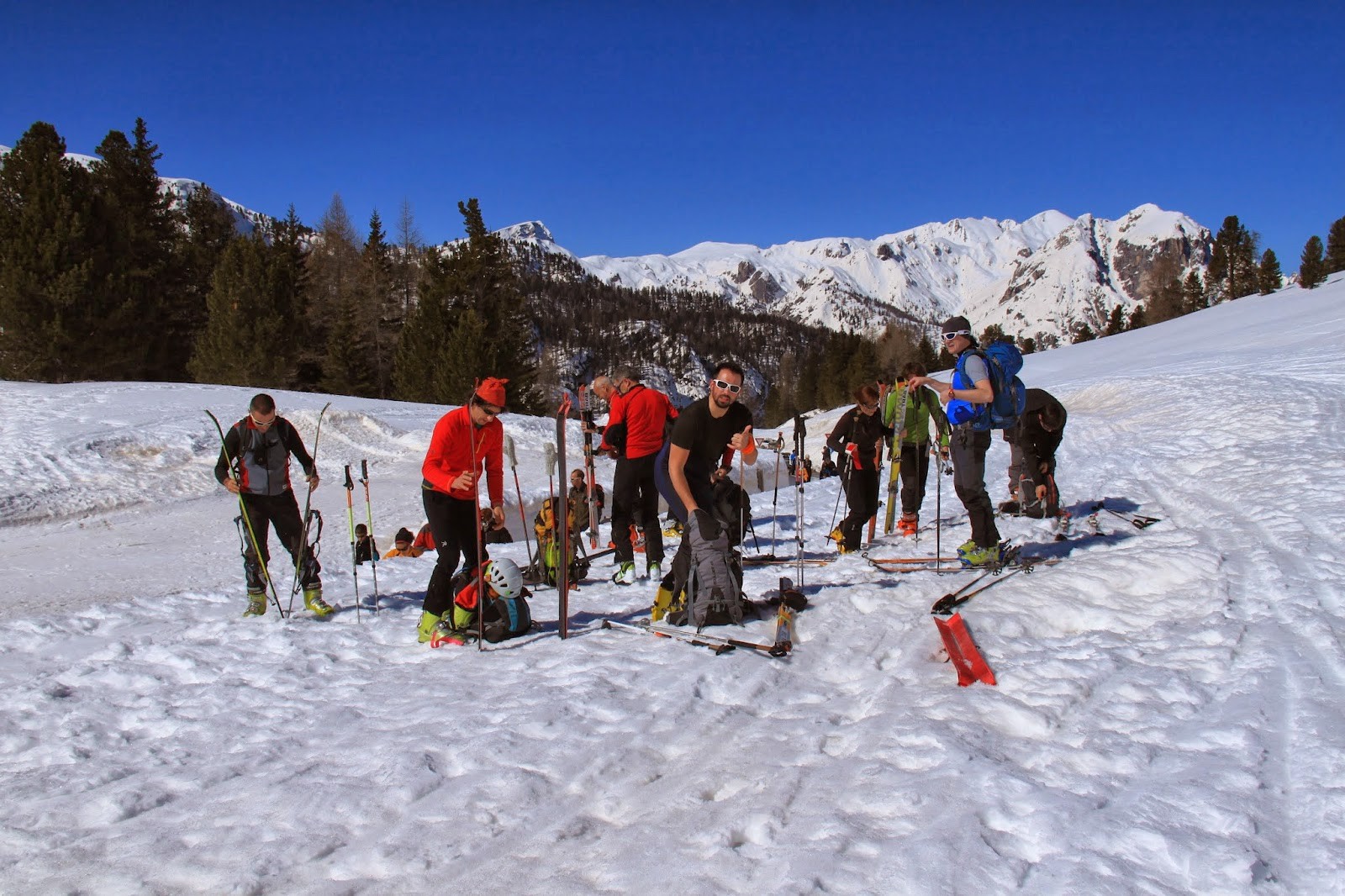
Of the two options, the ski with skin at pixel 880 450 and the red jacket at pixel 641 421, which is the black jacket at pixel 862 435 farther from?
the red jacket at pixel 641 421

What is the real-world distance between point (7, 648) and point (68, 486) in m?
11.7

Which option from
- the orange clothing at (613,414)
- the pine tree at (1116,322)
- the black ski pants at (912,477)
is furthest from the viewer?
the pine tree at (1116,322)

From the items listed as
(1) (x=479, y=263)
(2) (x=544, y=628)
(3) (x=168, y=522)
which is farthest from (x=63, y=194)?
(2) (x=544, y=628)

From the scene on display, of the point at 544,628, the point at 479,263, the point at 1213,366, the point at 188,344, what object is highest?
the point at 479,263

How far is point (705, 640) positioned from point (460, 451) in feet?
7.53

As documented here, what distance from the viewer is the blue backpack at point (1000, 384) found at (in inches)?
261

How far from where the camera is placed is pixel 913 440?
9531 millimetres

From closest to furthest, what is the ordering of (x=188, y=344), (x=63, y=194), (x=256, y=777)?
(x=256, y=777) < (x=63, y=194) < (x=188, y=344)

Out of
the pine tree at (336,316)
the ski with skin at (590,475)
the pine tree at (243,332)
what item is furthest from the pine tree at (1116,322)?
the ski with skin at (590,475)

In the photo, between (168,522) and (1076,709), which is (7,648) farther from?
(168,522)

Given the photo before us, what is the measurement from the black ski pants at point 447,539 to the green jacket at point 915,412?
4.98m

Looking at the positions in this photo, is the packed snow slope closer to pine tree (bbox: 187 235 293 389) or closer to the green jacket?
the green jacket

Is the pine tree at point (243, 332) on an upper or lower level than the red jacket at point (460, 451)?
upper

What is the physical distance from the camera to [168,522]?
45.9 feet
